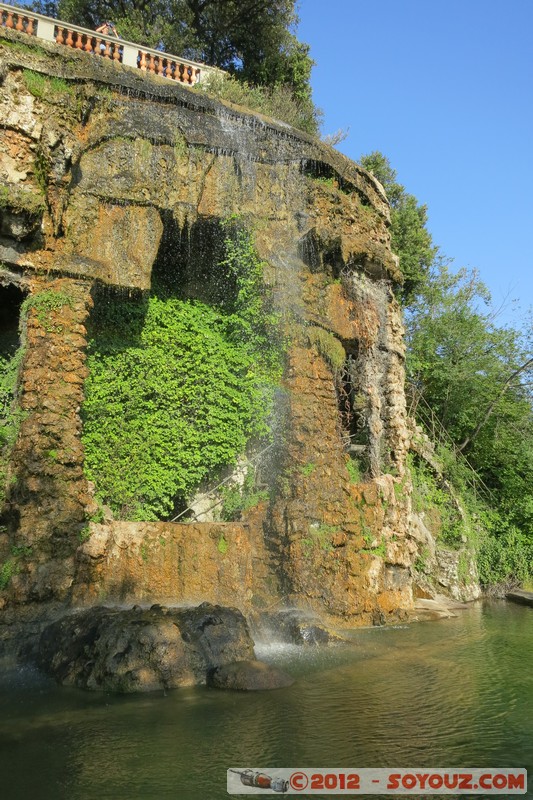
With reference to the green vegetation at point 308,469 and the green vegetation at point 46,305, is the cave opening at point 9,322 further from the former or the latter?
the green vegetation at point 308,469

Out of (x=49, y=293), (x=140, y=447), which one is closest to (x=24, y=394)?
(x=49, y=293)

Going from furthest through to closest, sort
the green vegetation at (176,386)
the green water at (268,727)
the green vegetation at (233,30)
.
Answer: the green vegetation at (233,30) < the green vegetation at (176,386) < the green water at (268,727)

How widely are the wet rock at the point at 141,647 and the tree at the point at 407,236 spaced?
17.0 metres

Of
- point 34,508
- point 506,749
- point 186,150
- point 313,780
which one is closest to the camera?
point 313,780

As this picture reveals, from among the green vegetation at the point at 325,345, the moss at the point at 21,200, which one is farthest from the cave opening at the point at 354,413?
the moss at the point at 21,200

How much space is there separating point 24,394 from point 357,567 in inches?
227

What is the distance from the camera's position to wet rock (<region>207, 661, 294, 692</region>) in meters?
6.71

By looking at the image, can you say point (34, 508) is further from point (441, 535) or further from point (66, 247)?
point (441, 535)

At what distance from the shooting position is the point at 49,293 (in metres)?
9.65

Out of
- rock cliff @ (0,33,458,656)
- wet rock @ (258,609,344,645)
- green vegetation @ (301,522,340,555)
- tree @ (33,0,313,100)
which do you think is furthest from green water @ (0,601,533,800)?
tree @ (33,0,313,100)

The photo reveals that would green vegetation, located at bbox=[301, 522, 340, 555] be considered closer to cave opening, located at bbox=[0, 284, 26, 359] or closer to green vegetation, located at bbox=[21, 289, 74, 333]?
green vegetation, located at bbox=[21, 289, 74, 333]

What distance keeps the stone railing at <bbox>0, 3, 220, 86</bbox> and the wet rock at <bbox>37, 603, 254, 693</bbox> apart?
974 centimetres

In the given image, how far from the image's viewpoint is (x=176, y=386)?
38.2 feet

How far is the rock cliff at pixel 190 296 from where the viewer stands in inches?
360
